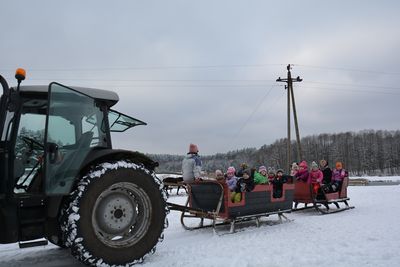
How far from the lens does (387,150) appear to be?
321 ft

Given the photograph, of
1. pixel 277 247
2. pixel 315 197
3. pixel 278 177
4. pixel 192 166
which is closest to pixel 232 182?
pixel 192 166

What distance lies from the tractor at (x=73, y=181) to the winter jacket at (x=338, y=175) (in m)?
7.11

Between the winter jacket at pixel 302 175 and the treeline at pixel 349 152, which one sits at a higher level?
the treeline at pixel 349 152

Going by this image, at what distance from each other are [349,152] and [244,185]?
101m

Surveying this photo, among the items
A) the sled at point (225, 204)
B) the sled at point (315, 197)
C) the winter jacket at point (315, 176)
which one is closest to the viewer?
the sled at point (225, 204)

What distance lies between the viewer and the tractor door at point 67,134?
4438mm

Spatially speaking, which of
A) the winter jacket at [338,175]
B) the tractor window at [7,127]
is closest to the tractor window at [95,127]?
the tractor window at [7,127]

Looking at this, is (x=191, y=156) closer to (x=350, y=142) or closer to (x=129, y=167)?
(x=129, y=167)

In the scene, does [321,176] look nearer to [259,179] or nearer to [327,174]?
[327,174]

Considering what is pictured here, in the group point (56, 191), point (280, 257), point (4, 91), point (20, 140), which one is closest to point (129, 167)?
point (56, 191)

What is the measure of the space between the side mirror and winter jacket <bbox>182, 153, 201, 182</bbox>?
12.6ft

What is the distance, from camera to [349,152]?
100688 mm

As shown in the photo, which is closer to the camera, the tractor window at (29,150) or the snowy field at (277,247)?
the tractor window at (29,150)

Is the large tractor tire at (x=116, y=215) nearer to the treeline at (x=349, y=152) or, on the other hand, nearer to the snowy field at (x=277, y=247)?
the snowy field at (x=277, y=247)
